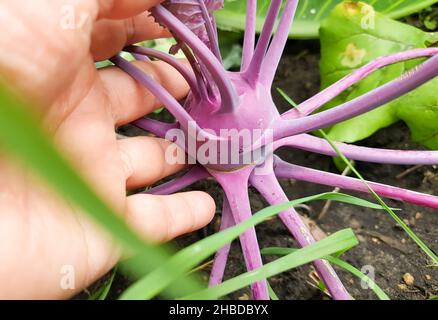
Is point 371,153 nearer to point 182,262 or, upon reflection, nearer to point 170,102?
point 170,102

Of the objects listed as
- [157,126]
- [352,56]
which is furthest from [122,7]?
[352,56]

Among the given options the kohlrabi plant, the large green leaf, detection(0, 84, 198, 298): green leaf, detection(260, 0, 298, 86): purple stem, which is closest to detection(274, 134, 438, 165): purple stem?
the kohlrabi plant

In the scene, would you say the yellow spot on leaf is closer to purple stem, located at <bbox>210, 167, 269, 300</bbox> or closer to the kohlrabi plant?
the kohlrabi plant

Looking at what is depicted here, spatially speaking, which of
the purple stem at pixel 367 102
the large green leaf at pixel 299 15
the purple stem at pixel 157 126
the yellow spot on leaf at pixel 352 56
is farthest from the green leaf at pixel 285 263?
the large green leaf at pixel 299 15

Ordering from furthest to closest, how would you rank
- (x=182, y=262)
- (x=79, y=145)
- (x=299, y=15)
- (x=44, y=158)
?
(x=299, y=15), (x=79, y=145), (x=182, y=262), (x=44, y=158)

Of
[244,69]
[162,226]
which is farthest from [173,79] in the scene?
[162,226]

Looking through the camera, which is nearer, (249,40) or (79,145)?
(79,145)
